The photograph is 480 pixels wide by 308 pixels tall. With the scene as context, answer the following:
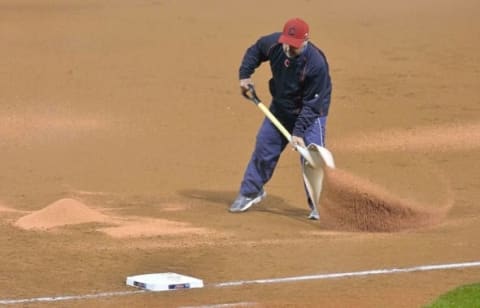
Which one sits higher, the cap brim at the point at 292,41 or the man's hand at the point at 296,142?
the cap brim at the point at 292,41

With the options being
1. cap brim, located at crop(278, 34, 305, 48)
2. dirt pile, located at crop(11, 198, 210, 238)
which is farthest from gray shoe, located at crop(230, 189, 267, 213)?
cap brim, located at crop(278, 34, 305, 48)

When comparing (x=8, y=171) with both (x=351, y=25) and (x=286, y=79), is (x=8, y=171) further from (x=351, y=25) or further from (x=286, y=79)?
(x=351, y=25)

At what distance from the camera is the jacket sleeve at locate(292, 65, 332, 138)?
1245 cm

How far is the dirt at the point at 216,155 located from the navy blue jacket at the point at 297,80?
627mm

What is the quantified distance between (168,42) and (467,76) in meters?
4.83

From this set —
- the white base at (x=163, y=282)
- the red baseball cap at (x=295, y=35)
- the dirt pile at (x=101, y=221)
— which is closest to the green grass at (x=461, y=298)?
the white base at (x=163, y=282)

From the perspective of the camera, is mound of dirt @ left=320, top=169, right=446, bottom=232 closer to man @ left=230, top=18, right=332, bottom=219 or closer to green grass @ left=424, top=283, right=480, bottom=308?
man @ left=230, top=18, right=332, bottom=219

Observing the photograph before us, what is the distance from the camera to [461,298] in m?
9.68

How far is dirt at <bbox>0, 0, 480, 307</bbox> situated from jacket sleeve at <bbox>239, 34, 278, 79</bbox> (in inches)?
50.4

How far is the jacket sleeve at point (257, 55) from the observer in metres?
12.7

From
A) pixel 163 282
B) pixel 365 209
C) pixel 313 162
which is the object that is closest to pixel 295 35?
pixel 313 162

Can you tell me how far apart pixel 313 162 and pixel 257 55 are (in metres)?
Answer: 1.13

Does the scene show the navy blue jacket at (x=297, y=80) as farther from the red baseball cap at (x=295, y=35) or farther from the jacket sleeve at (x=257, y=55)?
the red baseball cap at (x=295, y=35)

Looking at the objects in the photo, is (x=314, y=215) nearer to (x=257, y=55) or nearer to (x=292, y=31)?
(x=257, y=55)
